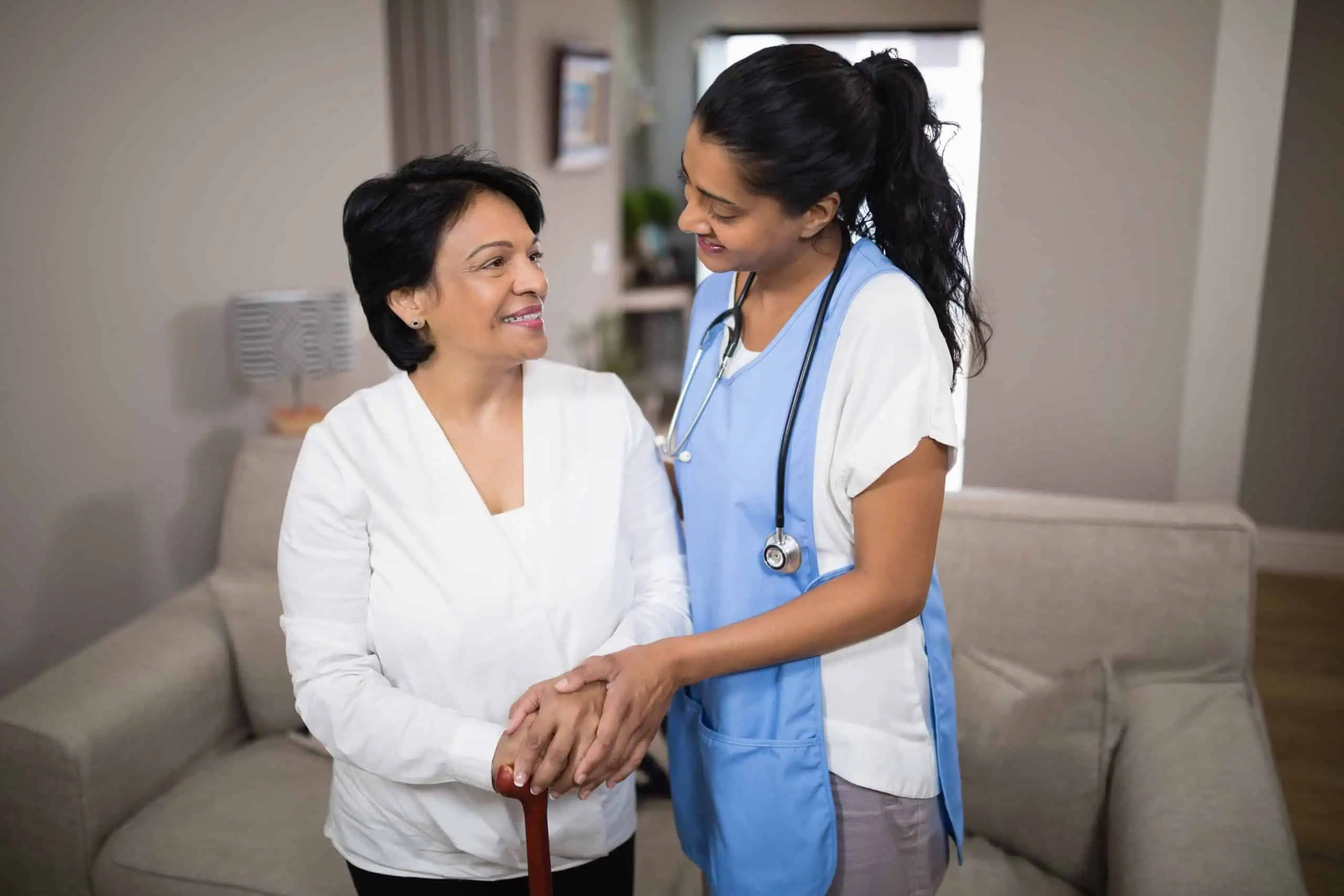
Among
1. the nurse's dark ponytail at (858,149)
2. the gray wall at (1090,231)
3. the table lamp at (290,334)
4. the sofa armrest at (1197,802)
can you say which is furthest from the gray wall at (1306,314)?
the nurse's dark ponytail at (858,149)

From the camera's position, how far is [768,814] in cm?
119

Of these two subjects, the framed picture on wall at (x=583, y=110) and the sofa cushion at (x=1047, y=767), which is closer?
the sofa cushion at (x=1047, y=767)

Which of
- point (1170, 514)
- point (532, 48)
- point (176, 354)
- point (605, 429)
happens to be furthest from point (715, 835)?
point (532, 48)

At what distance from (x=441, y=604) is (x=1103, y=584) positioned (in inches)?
46.1

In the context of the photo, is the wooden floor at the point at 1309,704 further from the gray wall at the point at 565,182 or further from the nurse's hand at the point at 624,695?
the gray wall at the point at 565,182

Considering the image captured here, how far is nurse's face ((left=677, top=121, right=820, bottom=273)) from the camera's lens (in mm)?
1100

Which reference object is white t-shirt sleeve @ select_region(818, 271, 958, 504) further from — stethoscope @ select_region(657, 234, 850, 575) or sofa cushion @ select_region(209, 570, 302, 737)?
sofa cushion @ select_region(209, 570, 302, 737)

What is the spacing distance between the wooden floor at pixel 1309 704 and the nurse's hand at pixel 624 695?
188cm

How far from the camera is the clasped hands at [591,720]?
112cm

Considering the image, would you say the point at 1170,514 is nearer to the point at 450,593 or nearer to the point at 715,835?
the point at 715,835

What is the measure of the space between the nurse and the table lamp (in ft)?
6.07

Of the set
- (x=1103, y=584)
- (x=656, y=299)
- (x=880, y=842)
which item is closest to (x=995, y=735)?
(x=1103, y=584)

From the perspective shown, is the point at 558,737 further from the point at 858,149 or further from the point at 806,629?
the point at 858,149

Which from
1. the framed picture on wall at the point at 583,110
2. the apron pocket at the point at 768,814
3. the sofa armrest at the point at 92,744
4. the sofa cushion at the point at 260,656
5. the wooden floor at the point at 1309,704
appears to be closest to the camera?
the apron pocket at the point at 768,814
